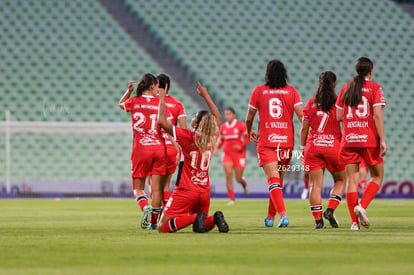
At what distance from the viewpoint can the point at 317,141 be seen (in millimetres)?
11250

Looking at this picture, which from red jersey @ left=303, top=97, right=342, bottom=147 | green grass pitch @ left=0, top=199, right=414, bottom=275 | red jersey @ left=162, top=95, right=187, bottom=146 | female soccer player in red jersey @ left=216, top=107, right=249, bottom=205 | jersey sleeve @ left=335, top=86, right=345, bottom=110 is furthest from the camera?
female soccer player in red jersey @ left=216, top=107, right=249, bottom=205

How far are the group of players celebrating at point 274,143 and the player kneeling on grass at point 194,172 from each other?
0.01 meters

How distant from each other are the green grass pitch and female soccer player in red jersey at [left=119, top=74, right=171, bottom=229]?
0.72 metres

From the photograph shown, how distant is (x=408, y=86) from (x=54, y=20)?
504 inches

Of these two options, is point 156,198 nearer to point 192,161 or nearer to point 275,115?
point 192,161

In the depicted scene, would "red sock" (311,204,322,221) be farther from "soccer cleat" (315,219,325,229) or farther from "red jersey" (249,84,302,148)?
"red jersey" (249,84,302,148)

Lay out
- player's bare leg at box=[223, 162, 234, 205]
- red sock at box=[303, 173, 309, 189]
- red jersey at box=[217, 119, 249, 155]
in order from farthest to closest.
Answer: red sock at box=[303, 173, 309, 189] → red jersey at box=[217, 119, 249, 155] → player's bare leg at box=[223, 162, 234, 205]

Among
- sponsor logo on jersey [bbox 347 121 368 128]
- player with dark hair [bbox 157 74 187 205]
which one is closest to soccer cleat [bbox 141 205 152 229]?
player with dark hair [bbox 157 74 187 205]

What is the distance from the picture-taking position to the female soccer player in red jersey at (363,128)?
1026 cm

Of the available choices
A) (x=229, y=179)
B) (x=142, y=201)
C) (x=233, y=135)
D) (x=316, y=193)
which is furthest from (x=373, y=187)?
(x=233, y=135)

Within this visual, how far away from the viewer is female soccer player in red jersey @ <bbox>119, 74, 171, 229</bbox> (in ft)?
36.9

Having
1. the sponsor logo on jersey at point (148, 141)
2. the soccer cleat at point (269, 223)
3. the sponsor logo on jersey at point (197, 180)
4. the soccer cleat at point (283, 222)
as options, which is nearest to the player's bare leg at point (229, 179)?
the sponsor logo on jersey at point (148, 141)

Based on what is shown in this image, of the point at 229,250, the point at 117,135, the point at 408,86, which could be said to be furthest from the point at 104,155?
the point at 229,250

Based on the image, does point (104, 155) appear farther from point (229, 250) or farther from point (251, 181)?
point (229, 250)
